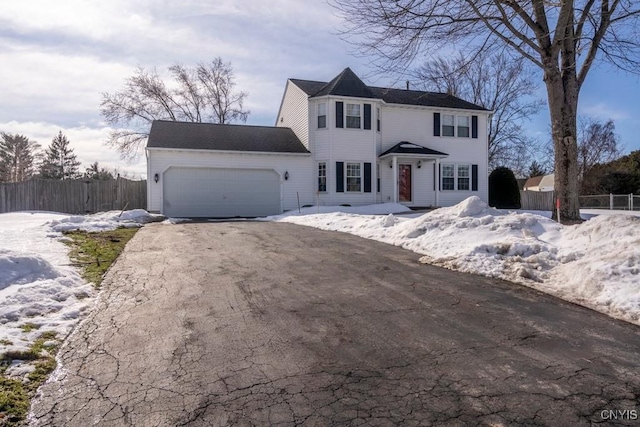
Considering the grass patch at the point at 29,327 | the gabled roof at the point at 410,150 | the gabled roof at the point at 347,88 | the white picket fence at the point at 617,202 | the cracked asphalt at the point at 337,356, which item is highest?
the gabled roof at the point at 347,88

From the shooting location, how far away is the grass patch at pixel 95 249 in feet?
20.6

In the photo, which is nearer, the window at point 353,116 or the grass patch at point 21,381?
the grass patch at point 21,381

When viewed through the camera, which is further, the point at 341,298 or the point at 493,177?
the point at 493,177

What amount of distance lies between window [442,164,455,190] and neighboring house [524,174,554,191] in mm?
29837

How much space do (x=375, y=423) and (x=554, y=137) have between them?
10562mm

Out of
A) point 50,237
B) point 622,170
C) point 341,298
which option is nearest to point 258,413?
point 341,298

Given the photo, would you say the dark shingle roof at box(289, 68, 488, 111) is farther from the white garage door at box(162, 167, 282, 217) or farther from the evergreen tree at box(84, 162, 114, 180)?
the evergreen tree at box(84, 162, 114, 180)

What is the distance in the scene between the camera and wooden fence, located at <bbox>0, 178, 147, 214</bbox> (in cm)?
1944

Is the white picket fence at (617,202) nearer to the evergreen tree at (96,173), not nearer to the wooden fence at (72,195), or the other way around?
the wooden fence at (72,195)

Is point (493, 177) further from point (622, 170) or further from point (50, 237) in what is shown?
point (50, 237)

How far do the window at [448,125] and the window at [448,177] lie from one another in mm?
1892

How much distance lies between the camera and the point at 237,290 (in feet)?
17.4

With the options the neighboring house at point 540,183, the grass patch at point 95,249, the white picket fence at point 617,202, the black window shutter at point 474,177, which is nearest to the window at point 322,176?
the black window shutter at point 474,177

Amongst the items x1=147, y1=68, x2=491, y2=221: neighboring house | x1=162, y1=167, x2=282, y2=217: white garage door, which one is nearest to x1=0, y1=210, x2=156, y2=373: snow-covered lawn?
x1=162, y1=167, x2=282, y2=217: white garage door
